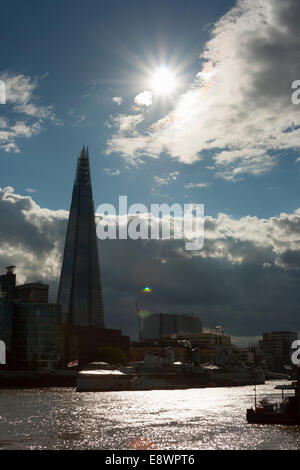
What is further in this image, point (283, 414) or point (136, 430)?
point (283, 414)

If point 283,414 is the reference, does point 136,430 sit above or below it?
below

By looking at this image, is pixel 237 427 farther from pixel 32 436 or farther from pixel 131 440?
pixel 32 436

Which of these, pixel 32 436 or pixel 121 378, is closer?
pixel 32 436

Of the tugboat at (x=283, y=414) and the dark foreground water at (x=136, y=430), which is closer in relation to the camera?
the dark foreground water at (x=136, y=430)

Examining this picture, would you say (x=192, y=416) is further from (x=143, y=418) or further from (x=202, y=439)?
(x=202, y=439)

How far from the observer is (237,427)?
246 feet

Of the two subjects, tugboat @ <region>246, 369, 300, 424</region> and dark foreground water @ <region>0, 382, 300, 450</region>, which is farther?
tugboat @ <region>246, 369, 300, 424</region>

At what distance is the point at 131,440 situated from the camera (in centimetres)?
6284

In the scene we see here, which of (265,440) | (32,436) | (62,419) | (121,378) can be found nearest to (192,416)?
(62,419)
